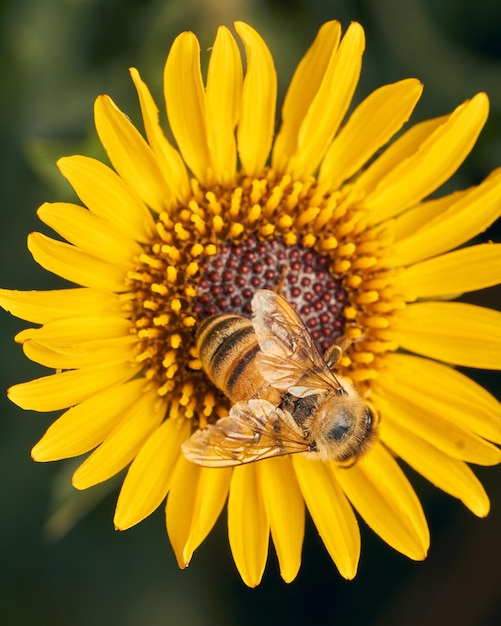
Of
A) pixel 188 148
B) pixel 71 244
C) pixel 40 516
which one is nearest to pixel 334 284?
pixel 188 148

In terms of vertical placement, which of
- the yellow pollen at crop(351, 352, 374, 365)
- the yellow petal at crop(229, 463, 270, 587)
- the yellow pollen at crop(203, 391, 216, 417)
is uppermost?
the yellow pollen at crop(203, 391, 216, 417)

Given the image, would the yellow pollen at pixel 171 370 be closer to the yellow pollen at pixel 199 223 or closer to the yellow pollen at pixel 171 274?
the yellow pollen at pixel 171 274

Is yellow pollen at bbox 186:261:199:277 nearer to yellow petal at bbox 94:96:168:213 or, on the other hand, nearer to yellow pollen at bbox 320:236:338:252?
yellow petal at bbox 94:96:168:213

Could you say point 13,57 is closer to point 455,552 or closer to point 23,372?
point 23,372

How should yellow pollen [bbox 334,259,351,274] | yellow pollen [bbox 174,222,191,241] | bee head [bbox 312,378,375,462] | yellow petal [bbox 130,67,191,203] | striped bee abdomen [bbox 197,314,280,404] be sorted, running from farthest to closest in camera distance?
yellow pollen [bbox 334,259,351,274] → yellow pollen [bbox 174,222,191,241] → bee head [bbox 312,378,375,462] → yellow petal [bbox 130,67,191,203] → striped bee abdomen [bbox 197,314,280,404]

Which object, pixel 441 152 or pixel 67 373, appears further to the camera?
pixel 441 152

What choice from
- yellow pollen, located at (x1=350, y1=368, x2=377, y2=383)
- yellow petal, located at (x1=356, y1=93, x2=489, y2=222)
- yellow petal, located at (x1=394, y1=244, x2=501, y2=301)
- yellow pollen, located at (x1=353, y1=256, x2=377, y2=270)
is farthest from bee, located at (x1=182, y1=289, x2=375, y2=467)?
yellow petal, located at (x1=356, y1=93, x2=489, y2=222)

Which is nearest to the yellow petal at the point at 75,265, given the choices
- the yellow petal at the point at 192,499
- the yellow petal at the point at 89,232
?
the yellow petal at the point at 89,232
